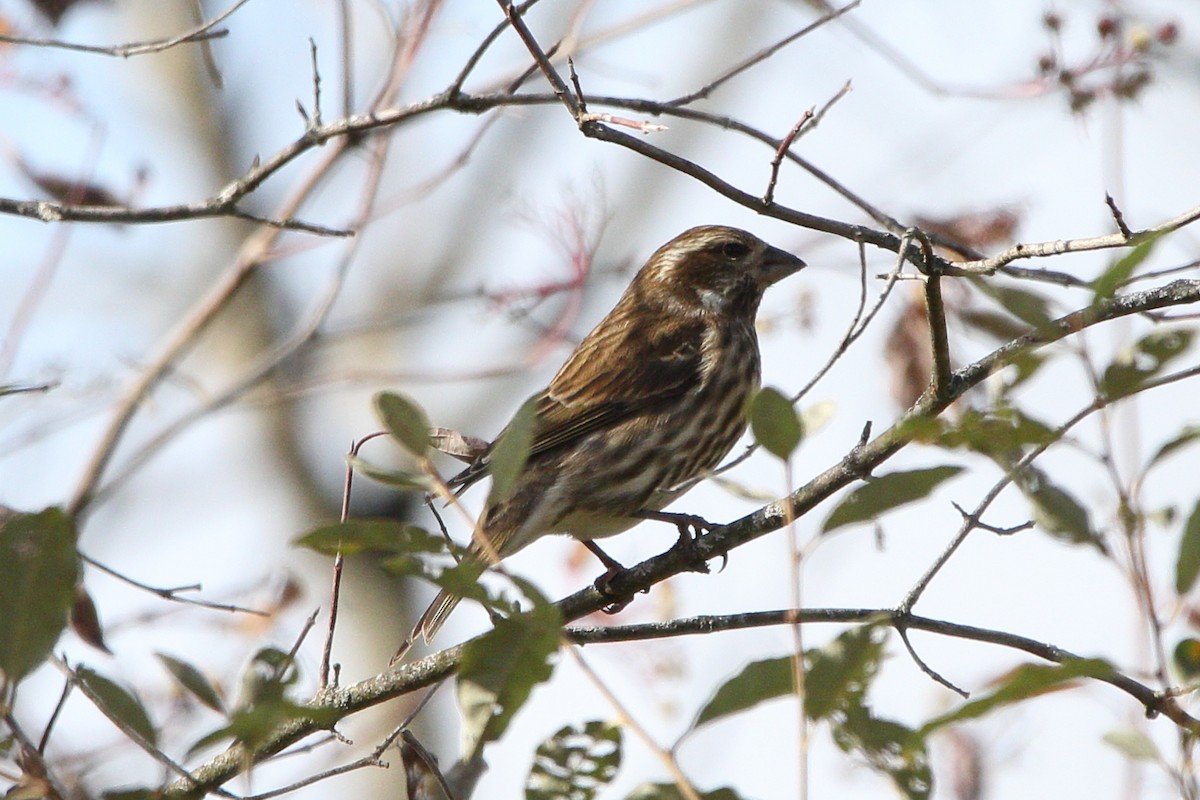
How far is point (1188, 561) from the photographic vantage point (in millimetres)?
2129

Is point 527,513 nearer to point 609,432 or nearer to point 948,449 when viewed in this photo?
point 609,432

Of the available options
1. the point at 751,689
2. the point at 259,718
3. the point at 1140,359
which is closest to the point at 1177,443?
the point at 1140,359

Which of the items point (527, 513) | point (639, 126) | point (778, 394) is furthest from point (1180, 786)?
point (527, 513)

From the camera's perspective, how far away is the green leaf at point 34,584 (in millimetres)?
1981

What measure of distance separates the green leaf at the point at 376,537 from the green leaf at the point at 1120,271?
97 centimetres

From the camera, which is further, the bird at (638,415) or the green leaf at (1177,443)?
the bird at (638,415)

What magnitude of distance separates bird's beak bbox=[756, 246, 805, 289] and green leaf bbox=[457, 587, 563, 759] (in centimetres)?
433

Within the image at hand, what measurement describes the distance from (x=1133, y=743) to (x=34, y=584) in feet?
5.73

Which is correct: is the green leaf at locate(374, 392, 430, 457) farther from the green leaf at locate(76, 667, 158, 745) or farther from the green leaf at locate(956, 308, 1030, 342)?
the green leaf at locate(956, 308, 1030, 342)

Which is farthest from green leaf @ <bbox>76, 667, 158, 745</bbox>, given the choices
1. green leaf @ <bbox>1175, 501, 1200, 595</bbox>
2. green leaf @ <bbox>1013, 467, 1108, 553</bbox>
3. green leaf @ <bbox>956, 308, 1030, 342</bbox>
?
green leaf @ <bbox>956, 308, 1030, 342</bbox>

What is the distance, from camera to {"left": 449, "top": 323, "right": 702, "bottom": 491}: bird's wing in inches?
211

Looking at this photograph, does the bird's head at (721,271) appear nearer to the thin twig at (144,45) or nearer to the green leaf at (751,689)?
the thin twig at (144,45)

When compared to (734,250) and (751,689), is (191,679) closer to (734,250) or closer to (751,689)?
(751,689)

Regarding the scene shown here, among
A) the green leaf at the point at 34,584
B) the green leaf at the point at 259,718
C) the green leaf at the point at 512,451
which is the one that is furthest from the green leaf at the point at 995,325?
the green leaf at the point at 34,584
